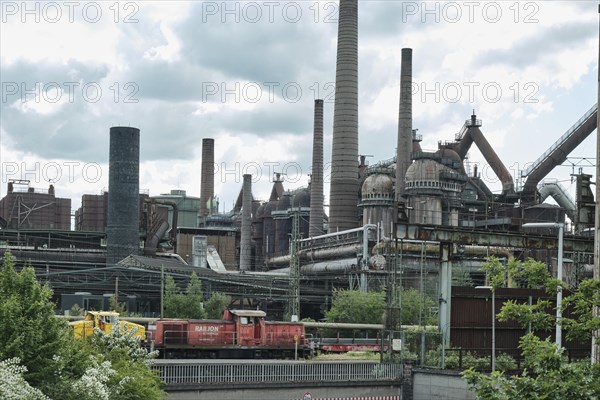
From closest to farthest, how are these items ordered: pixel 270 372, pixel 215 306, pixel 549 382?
pixel 549 382 < pixel 270 372 < pixel 215 306

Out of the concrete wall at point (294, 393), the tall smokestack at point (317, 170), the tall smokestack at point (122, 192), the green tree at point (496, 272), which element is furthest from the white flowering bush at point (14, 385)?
the tall smokestack at point (317, 170)

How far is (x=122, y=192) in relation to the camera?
3408 inches

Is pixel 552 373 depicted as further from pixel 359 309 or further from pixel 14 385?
pixel 359 309

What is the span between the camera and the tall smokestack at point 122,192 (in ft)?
283

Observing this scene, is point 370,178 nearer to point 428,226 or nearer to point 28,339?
point 428,226

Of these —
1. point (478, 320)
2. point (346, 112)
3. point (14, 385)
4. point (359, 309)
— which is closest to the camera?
point (14, 385)

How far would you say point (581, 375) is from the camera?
1423 centimetres

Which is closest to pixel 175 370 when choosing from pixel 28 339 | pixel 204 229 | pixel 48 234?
pixel 28 339

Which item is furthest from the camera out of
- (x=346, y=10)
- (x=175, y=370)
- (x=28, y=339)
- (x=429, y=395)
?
(x=346, y=10)

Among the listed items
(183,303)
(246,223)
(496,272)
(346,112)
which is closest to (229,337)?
(183,303)

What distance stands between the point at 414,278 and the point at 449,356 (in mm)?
43595

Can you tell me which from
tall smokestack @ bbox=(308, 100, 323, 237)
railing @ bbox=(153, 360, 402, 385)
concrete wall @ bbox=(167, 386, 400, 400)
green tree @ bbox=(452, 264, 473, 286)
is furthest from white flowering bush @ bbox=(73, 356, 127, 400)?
tall smokestack @ bbox=(308, 100, 323, 237)

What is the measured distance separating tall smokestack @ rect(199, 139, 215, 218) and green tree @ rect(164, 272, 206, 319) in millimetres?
62305

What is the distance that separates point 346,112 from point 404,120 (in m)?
7.15
